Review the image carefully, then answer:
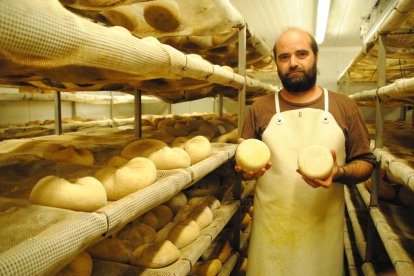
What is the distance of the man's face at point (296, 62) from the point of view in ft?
5.49

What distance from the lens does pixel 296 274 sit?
171 cm

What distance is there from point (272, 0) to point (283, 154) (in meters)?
2.78

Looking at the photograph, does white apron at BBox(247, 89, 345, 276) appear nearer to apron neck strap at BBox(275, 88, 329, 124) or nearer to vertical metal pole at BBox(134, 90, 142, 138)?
apron neck strap at BBox(275, 88, 329, 124)

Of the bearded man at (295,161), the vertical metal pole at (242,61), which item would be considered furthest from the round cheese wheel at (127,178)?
the vertical metal pole at (242,61)

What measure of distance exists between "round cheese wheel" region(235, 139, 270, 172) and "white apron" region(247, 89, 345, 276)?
0.68 ft

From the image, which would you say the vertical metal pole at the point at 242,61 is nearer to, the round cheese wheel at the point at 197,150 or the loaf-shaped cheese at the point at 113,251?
the round cheese wheel at the point at 197,150

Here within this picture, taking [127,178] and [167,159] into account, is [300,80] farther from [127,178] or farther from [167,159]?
[127,178]

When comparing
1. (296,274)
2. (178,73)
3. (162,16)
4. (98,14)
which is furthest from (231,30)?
(296,274)

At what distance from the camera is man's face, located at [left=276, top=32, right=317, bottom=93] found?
1672 millimetres

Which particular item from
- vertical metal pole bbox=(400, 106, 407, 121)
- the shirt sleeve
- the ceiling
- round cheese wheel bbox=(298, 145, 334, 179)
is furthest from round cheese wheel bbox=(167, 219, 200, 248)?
vertical metal pole bbox=(400, 106, 407, 121)

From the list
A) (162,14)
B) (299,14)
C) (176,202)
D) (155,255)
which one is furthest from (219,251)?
(299,14)

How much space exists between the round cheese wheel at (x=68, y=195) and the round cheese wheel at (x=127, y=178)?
0.10m

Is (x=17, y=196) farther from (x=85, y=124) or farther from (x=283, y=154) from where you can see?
(x=85, y=124)

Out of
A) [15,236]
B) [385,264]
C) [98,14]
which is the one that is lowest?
[385,264]
